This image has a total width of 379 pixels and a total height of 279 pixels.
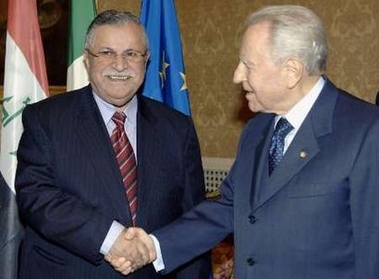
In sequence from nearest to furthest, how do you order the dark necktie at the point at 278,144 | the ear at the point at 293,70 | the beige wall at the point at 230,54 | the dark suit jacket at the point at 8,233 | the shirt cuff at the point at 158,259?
the ear at the point at 293,70 → the dark necktie at the point at 278,144 → the shirt cuff at the point at 158,259 → the dark suit jacket at the point at 8,233 → the beige wall at the point at 230,54

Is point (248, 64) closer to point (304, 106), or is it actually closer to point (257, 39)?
point (257, 39)

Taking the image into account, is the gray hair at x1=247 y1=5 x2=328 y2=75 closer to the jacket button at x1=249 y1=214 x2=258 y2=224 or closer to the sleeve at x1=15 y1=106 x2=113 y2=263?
the jacket button at x1=249 y1=214 x2=258 y2=224

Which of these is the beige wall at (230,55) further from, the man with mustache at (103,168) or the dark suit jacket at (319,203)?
the dark suit jacket at (319,203)

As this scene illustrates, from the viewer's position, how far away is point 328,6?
15.5ft

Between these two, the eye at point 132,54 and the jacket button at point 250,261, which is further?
the eye at point 132,54

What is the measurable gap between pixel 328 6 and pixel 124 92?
2.78 metres

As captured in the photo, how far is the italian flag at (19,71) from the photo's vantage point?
10.0 feet

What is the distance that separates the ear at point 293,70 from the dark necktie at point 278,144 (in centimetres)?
17

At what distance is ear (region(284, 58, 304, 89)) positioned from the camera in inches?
78.6

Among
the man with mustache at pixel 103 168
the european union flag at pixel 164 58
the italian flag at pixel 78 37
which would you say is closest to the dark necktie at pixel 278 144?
the man with mustache at pixel 103 168

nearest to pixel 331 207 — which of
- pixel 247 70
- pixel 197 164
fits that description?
pixel 247 70

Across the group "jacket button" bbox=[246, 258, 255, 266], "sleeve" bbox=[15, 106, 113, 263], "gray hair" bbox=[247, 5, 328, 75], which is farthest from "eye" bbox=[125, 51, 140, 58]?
"jacket button" bbox=[246, 258, 255, 266]

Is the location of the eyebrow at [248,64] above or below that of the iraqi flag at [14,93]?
above

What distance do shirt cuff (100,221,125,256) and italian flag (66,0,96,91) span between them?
1166 millimetres
